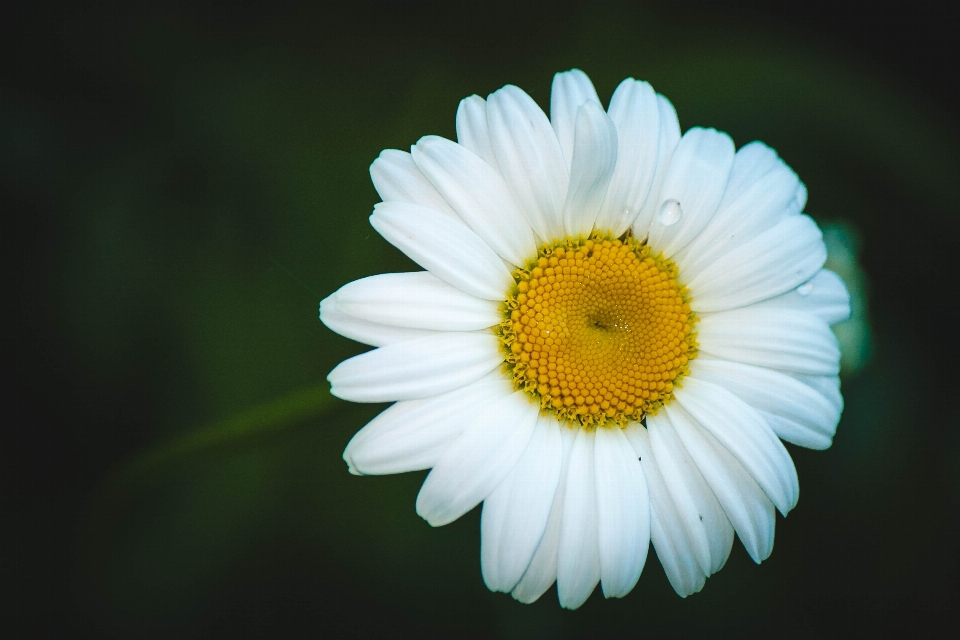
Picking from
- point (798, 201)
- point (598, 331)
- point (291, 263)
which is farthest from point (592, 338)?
point (291, 263)

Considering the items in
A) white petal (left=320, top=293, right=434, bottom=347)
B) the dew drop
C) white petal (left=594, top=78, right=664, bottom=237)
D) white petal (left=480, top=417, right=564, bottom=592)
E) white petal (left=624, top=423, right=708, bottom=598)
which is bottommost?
white petal (left=624, top=423, right=708, bottom=598)

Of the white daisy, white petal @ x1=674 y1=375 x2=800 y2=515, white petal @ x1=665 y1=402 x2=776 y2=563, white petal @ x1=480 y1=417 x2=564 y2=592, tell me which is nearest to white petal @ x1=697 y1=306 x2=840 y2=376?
the white daisy

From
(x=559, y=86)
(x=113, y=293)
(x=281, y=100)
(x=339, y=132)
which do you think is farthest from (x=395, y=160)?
(x=113, y=293)

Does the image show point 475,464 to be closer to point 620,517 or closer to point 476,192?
point 620,517

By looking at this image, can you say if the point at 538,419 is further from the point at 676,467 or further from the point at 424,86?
the point at 424,86

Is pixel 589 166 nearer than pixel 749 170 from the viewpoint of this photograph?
Yes

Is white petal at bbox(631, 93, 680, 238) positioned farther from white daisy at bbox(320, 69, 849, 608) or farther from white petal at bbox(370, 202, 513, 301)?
white petal at bbox(370, 202, 513, 301)

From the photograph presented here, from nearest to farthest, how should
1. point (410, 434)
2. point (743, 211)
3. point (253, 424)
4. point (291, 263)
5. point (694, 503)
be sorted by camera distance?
point (410, 434) < point (694, 503) < point (743, 211) < point (253, 424) < point (291, 263)
